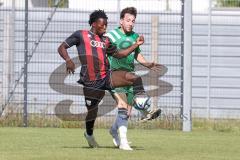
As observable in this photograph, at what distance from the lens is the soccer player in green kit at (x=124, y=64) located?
41.2 ft

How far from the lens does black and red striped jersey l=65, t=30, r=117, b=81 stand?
12.5 m

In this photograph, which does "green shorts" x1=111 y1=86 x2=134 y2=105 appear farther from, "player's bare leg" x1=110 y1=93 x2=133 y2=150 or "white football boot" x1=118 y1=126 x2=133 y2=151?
"white football boot" x1=118 y1=126 x2=133 y2=151

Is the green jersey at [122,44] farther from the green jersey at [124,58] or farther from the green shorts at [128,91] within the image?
the green shorts at [128,91]

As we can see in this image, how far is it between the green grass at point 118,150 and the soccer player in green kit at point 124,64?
1.06 ft

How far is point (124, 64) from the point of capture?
13195 mm

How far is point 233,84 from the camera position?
20.7 m

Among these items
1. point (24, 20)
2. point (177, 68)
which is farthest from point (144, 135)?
point (24, 20)

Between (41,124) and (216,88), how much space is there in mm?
4519

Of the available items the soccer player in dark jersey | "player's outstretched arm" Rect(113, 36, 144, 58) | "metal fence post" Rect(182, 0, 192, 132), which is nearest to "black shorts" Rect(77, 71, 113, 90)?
the soccer player in dark jersey

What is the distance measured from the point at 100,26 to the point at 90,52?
39 cm

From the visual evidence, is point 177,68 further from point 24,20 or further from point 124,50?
point 124,50

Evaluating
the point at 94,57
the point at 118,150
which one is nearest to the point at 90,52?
the point at 94,57

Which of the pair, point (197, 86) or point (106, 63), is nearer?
point (106, 63)

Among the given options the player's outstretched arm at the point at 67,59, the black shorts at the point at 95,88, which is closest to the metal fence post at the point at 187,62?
the black shorts at the point at 95,88
